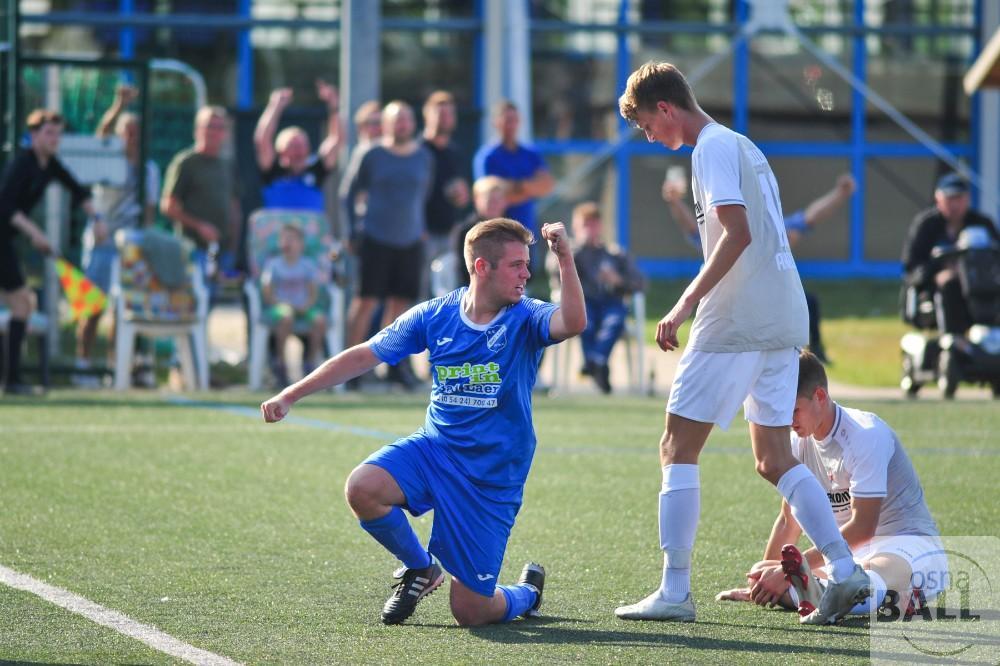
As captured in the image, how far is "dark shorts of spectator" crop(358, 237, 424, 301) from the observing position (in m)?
14.0

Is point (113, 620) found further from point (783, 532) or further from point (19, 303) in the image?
point (19, 303)

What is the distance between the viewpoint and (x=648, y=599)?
5551mm

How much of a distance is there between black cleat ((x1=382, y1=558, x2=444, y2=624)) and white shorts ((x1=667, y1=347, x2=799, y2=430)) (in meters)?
0.96

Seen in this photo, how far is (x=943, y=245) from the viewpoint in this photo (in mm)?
14070

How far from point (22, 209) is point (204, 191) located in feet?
6.27

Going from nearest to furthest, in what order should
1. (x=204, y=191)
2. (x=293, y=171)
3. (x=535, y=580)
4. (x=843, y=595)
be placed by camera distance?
(x=843, y=595) → (x=535, y=580) → (x=204, y=191) → (x=293, y=171)

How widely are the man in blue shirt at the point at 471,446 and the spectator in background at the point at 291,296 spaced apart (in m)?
8.58

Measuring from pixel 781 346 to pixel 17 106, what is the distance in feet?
32.9

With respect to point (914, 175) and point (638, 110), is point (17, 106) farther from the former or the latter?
point (914, 175)

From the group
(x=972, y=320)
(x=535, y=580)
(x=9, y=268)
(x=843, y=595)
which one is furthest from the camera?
(x=972, y=320)

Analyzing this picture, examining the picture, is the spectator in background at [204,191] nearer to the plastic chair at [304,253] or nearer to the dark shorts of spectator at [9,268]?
the plastic chair at [304,253]

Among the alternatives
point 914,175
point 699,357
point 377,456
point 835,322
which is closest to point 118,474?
point 377,456

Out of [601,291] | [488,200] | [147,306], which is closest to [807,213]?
[601,291]

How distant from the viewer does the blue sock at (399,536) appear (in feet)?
18.1
